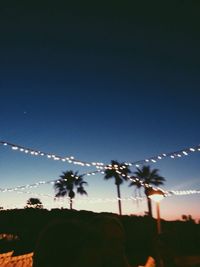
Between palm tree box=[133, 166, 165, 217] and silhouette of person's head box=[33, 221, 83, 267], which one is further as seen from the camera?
palm tree box=[133, 166, 165, 217]

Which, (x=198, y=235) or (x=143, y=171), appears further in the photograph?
(x=143, y=171)

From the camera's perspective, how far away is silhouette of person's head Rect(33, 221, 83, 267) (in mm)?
2127

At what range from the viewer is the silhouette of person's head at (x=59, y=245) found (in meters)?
2.13

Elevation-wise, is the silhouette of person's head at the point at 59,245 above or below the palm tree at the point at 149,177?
below

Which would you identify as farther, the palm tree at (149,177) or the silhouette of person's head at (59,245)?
the palm tree at (149,177)

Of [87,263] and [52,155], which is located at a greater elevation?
[52,155]

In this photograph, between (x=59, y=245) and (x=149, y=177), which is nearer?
(x=59, y=245)

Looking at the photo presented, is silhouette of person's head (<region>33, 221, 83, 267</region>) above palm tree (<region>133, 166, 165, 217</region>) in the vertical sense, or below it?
below

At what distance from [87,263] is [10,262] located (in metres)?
5.76

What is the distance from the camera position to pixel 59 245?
7.06 ft

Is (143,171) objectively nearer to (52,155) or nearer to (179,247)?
(179,247)

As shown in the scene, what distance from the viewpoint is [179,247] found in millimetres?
24688

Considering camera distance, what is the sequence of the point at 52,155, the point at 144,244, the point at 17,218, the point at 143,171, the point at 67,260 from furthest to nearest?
the point at 143,171, the point at 17,218, the point at 144,244, the point at 52,155, the point at 67,260

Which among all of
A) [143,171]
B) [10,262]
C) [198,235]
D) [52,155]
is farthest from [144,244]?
[143,171]
